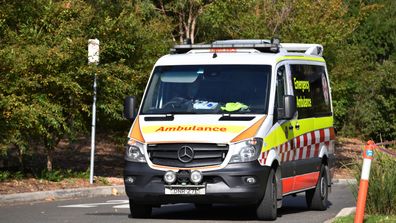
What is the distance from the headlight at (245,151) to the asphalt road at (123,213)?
958 mm

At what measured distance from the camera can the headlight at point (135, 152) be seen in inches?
541

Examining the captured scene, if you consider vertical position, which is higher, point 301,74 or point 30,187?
point 301,74

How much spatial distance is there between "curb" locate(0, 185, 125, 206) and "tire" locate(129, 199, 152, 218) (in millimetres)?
3779

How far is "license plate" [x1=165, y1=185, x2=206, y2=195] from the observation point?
1338 cm

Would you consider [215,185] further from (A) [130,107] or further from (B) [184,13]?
(B) [184,13]

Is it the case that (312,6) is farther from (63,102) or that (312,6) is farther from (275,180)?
(275,180)

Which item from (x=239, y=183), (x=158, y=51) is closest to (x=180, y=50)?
(x=239, y=183)

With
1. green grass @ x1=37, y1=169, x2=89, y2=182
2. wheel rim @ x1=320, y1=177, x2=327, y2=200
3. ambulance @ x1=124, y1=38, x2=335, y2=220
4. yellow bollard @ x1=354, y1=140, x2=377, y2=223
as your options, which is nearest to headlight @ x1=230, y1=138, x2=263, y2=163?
ambulance @ x1=124, y1=38, x2=335, y2=220

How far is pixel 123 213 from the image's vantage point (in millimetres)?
15531

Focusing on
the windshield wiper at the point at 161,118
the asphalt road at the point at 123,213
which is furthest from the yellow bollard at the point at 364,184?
the windshield wiper at the point at 161,118

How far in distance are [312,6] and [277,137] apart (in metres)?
15.3

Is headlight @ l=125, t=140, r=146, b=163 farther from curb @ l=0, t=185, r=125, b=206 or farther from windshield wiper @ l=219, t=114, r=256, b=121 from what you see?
curb @ l=0, t=185, r=125, b=206

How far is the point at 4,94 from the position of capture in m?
19.0

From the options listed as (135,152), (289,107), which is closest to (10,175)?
(135,152)
